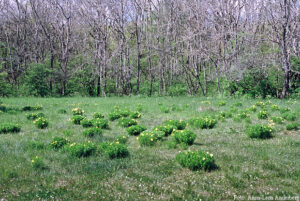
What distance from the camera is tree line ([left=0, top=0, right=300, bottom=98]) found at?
18.0 meters

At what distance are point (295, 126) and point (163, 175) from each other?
221 inches

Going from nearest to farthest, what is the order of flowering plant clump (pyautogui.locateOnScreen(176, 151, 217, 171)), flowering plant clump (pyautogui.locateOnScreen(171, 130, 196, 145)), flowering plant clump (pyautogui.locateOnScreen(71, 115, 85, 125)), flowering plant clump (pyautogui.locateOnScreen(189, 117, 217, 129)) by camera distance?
flowering plant clump (pyautogui.locateOnScreen(176, 151, 217, 171)), flowering plant clump (pyautogui.locateOnScreen(171, 130, 196, 145)), flowering plant clump (pyautogui.locateOnScreen(189, 117, 217, 129)), flowering plant clump (pyautogui.locateOnScreen(71, 115, 85, 125))

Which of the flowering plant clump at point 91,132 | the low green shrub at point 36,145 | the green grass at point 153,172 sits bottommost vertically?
the green grass at point 153,172

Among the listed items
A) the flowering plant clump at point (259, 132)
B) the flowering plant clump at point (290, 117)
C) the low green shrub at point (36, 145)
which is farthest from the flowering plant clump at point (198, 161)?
the flowering plant clump at point (290, 117)

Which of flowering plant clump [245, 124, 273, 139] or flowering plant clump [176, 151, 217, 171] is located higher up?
flowering plant clump [245, 124, 273, 139]

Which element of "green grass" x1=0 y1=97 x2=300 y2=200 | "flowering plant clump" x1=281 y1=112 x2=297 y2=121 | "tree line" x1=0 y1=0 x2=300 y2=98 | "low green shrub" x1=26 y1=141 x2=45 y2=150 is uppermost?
"tree line" x1=0 y1=0 x2=300 y2=98

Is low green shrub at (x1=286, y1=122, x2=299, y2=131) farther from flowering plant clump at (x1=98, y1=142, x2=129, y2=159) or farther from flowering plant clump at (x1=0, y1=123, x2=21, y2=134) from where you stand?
flowering plant clump at (x1=0, y1=123, x2=21, y2=134)

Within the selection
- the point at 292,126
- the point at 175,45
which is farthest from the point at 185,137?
the point at 175,45

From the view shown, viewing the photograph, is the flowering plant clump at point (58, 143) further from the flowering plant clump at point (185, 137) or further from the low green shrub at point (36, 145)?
the flowering plant clump at point (185, 137)

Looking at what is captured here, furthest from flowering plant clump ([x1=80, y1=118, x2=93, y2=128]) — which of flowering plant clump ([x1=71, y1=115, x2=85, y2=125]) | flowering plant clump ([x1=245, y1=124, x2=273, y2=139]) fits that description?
flowering plant clump ([x1=245, y1=124, x2=273, y2=139])

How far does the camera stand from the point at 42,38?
3419 cm

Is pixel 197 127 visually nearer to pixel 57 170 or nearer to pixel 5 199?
pixel 57 170

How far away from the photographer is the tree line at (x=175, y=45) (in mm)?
18016

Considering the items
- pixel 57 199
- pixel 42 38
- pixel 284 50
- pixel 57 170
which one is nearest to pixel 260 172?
pixel 57 199
